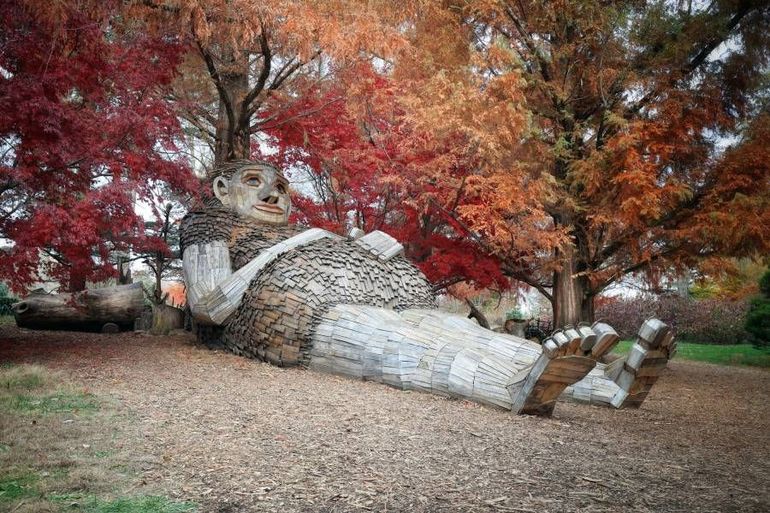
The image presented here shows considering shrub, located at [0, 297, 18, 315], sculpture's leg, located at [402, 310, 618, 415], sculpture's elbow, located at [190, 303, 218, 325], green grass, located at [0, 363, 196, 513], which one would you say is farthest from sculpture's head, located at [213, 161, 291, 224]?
shrub, located at [0, 297, 18, 315]

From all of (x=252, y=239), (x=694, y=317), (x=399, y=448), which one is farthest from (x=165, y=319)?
(x=694, y=317)

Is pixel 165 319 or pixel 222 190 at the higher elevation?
pixel 222 190

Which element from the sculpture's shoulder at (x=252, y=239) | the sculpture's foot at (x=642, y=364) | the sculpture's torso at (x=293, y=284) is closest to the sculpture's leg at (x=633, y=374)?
the sculpture's foot at (x=642, y=364)

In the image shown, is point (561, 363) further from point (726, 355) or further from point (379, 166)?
point (726, 355)

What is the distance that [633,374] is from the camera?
428 cm

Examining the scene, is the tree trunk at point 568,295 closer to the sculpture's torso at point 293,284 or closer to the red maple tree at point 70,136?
the sculpture's torso at point 293,284

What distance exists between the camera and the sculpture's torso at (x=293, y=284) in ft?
18.9

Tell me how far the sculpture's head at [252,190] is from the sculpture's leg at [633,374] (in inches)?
168

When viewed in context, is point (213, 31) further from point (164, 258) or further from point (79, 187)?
point (164, 258)

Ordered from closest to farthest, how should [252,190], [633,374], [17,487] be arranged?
[17,487], [633,374], [252,190]

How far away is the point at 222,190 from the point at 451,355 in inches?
159

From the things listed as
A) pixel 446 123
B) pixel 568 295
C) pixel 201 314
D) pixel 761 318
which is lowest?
pixel 201 314

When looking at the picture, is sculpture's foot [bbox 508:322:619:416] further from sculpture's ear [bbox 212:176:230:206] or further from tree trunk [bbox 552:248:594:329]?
tree trunk [bbox 552:248:594:329]

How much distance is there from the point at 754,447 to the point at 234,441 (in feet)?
11.0
